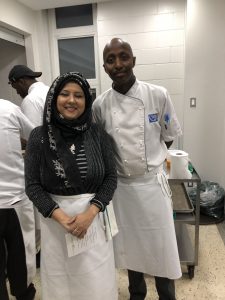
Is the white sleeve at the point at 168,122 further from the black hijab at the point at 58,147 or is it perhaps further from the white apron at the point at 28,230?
the white apron at the point at 28,230

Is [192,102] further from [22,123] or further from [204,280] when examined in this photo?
[22,123]

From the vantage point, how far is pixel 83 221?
1.04 m

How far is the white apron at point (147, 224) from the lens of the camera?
1.33m

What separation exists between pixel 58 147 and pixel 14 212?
589 millimetres

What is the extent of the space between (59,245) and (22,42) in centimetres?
268

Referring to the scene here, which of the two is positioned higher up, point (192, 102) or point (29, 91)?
point (29, 91)

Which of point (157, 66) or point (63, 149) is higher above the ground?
point (157, 66)

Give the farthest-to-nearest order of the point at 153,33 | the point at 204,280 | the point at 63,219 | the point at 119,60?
the point at 153,33, the point at 204,280, the point at 119,60, the point at 63,219

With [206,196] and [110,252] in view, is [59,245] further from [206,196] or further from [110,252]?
[206,196]

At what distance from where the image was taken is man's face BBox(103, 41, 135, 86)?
3.84 feet

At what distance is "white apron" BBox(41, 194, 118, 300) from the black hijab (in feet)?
0.25

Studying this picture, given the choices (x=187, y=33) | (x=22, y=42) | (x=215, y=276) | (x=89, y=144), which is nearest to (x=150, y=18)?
(x=187, y=33)

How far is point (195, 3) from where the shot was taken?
2.60 metres

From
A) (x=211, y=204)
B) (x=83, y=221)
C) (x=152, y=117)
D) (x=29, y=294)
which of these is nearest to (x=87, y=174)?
(x=83, y=221)
